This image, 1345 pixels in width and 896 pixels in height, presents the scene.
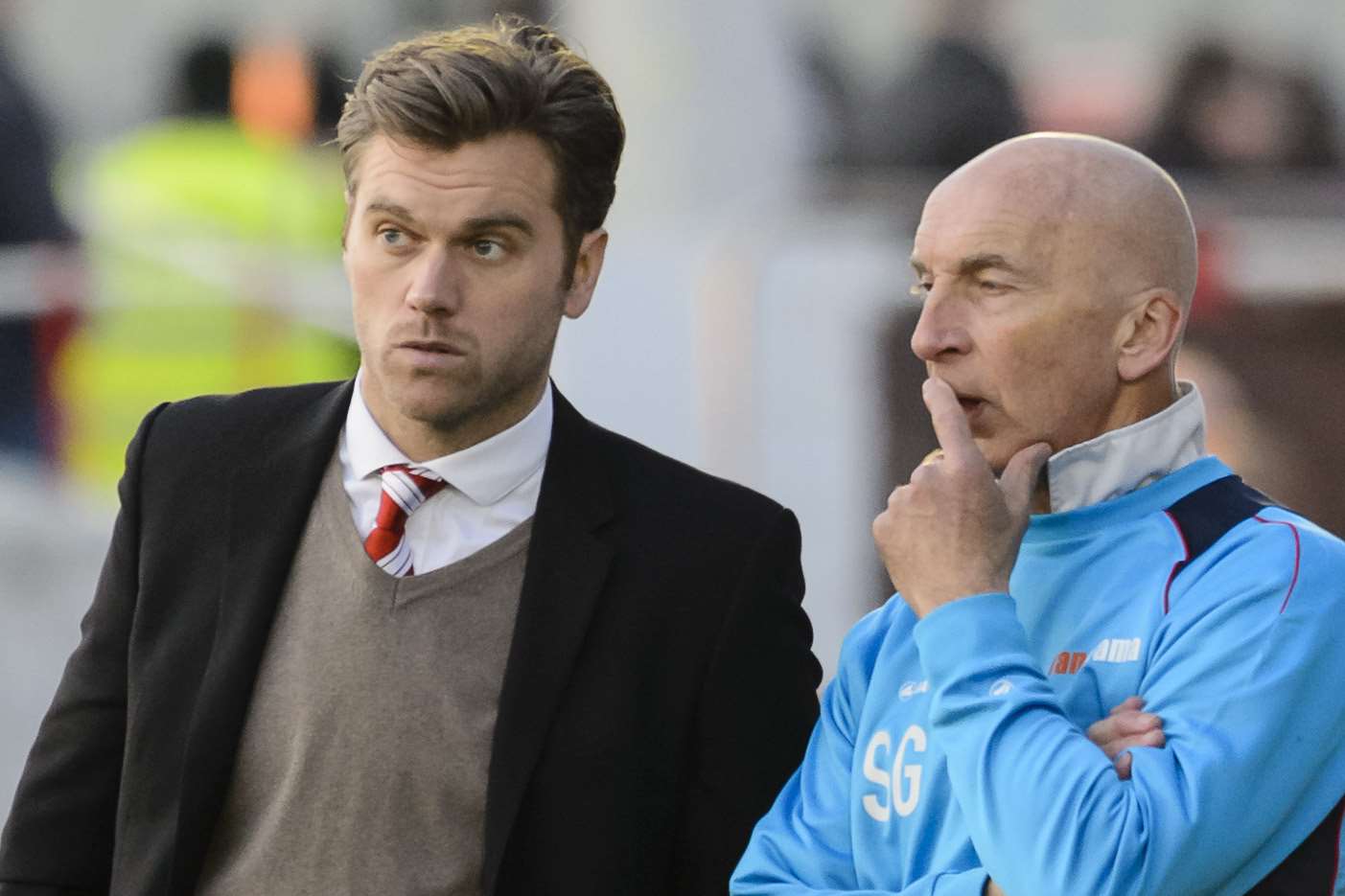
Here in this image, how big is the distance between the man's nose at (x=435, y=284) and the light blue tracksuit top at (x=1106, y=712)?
0.84m

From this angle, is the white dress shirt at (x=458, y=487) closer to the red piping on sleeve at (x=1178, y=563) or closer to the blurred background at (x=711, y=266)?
the red piping on sleeve at (x=1178, y=563)

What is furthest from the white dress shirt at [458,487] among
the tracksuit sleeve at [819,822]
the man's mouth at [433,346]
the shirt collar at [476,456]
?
the tracksuit sleeve at [819,822]

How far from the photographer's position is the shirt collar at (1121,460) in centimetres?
311

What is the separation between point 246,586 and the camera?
3.54 m

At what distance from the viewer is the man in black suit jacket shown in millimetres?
3455

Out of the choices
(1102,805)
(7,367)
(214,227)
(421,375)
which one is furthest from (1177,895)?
(214,227)

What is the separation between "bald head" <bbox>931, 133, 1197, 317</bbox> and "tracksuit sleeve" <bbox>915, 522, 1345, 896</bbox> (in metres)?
0.40

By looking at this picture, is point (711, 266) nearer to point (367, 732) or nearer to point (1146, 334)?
point (367, 732)

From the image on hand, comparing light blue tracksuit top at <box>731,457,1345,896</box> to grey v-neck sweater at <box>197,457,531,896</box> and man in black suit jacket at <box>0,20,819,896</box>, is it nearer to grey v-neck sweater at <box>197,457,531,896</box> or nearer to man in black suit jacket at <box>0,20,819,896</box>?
man in black suit jacket at <box>0,20,819,896</box>

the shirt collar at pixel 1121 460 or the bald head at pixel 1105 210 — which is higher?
the bald head at pixel 1105 210

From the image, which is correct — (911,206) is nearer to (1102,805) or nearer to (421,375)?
(421,375)

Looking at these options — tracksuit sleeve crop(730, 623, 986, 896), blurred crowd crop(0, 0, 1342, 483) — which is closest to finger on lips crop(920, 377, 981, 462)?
tracksuit sleeve crop(730, 623, 986, 896)

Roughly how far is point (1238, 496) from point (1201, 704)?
355 millimetres

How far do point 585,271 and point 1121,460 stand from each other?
1.07 meters
